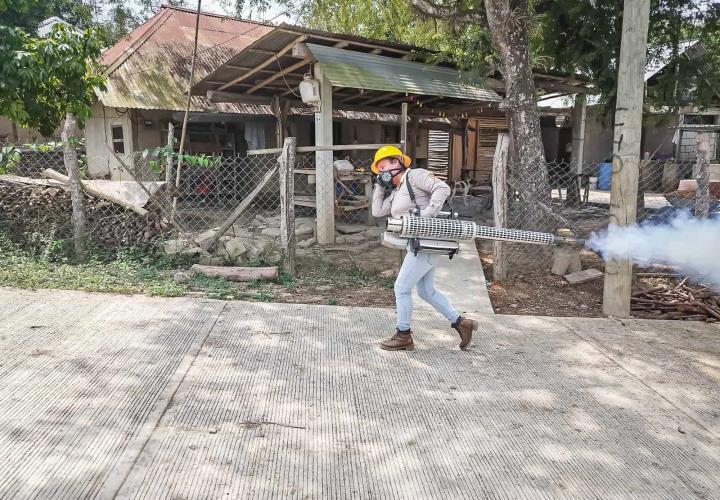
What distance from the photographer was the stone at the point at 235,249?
6.56 meters

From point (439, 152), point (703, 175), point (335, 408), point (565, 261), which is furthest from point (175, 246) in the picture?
point (439, 152)

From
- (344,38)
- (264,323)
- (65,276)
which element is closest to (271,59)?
(344,38)

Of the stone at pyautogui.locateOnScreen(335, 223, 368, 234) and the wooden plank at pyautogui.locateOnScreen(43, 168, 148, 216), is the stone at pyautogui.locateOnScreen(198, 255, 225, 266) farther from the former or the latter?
the stone at pyautogui.locateOnScreen(335, 223, 368, 234)

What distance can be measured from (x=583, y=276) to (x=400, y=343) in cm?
326

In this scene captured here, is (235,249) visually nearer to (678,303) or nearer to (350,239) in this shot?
(350,239)

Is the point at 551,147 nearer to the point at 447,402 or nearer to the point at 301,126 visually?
the point at 301,126

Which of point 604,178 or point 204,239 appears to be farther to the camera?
point 604,178

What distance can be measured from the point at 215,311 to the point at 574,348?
10.3ft

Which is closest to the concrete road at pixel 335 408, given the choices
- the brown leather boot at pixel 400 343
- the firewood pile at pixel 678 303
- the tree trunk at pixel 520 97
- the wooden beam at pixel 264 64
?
the brown leather boot at pixel 400 343

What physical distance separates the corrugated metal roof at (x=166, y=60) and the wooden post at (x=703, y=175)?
10116 millimetres

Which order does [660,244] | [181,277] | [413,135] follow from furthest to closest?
[413,135] < [181,277] < [660,244]

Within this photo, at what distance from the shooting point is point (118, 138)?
14227 millimetres

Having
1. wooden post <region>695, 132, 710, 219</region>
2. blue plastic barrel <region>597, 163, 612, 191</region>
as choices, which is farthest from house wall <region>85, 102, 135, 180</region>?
blue plastic barrel <region>597, 163, 612, 191</region>

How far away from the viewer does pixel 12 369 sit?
137 inches
